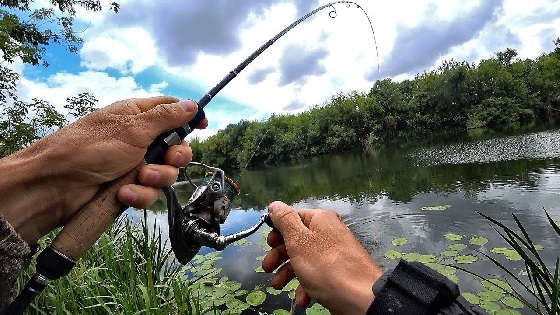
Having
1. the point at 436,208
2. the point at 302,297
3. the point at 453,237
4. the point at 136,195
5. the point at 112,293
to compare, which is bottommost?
the point at 453,237

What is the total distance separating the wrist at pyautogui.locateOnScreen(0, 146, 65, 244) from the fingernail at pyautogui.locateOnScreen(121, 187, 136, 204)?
0.28 metres

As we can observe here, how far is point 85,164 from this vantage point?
1.49 m

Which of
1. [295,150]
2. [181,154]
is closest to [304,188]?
[181,154]

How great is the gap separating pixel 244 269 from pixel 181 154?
24.6ft

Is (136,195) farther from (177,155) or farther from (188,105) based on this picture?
(188,105)

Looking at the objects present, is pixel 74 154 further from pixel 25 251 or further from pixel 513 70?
pixel 513 70

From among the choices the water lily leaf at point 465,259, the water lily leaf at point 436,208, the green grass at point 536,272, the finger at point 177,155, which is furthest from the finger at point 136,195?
the water lily leaf at point 436,208

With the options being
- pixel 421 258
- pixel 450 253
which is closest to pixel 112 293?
pixel 421 258

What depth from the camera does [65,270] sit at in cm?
135

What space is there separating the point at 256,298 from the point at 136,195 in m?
5.80

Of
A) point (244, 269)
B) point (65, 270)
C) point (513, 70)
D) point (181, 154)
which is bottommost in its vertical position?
point (244, 269)

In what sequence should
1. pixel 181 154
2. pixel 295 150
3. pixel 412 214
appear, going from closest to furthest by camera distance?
pixel 181 154 < pixel 412 214 < pixel 295 150

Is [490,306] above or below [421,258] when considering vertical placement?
below

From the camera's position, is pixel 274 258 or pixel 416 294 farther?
pixel 274 258
